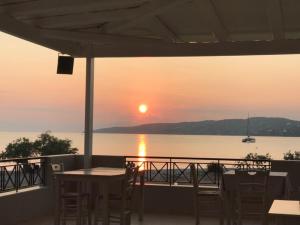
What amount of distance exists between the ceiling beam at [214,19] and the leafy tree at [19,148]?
15.4 meters

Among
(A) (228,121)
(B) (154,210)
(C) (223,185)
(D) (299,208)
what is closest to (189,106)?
(A) (228,121)

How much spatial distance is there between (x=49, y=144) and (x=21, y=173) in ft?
46.5

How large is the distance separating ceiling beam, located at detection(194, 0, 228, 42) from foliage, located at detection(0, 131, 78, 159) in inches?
548

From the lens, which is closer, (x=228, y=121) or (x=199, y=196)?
(x=199, y=196)

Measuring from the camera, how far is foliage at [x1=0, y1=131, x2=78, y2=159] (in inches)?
880

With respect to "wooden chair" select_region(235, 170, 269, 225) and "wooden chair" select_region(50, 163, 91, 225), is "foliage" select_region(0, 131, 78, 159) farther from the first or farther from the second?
"wooden chair" select_region(235, 170, 269, 225)

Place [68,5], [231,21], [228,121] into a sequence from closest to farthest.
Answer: [68,5]
[231,21]
[228,121]

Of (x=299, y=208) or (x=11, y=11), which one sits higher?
(x=11, y=11)

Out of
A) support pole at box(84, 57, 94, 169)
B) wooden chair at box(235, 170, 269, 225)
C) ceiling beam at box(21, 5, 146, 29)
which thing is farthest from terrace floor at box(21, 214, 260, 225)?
ceiling beam at box(21, 5, 146, 29)

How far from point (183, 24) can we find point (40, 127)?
50.5 feet

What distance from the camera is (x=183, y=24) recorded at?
8750 mm

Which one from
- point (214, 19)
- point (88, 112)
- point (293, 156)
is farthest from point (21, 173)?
point (293, 156)

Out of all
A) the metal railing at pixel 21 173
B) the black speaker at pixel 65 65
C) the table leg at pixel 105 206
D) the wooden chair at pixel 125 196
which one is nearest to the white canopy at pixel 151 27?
the black speaker at pixel 65 65

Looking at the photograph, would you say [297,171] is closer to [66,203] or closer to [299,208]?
[66,203]
